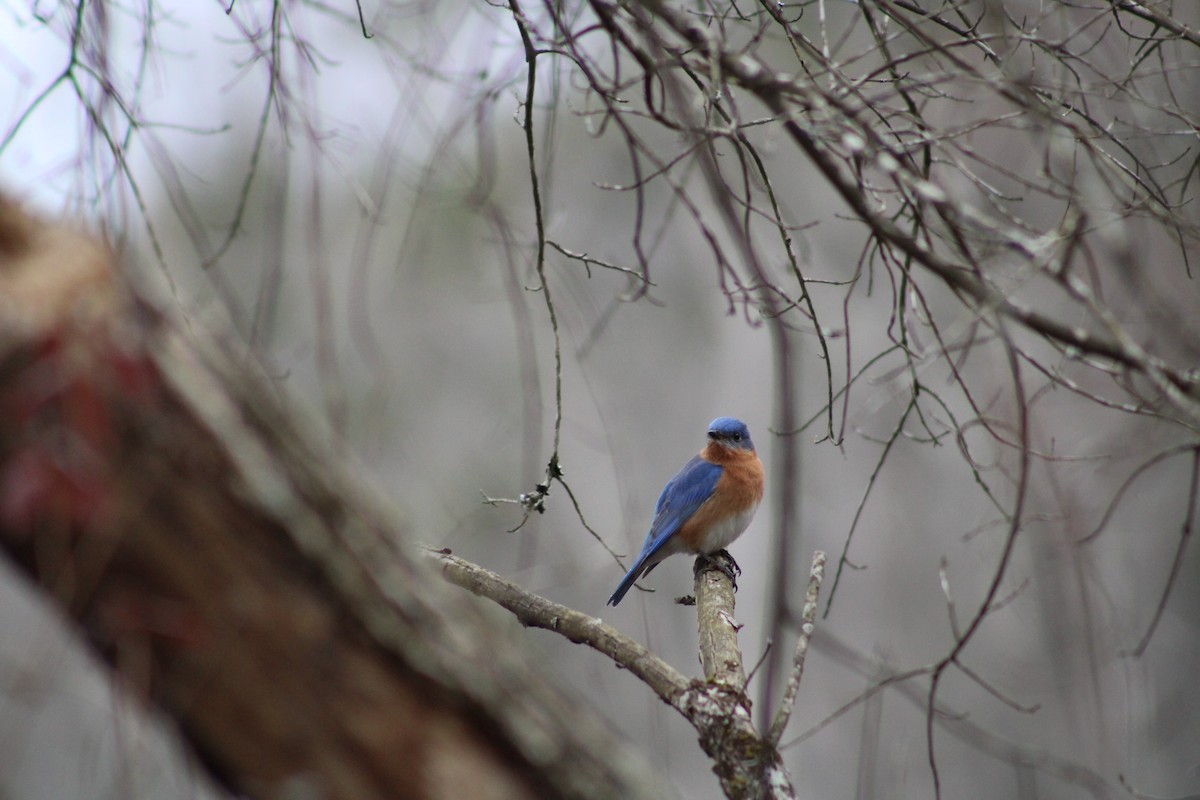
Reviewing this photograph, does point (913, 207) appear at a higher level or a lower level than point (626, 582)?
lower

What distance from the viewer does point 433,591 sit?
1355mm

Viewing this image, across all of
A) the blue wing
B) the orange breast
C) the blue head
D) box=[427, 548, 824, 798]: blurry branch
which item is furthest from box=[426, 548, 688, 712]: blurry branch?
the blue head

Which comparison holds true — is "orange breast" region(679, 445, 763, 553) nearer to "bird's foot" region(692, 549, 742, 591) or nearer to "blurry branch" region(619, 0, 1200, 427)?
"bird's foot" region(692, 549, 742, 591)

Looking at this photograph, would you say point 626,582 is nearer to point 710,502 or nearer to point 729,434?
point 710,502

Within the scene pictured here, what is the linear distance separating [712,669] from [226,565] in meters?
2.23

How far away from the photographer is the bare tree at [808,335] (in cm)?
222

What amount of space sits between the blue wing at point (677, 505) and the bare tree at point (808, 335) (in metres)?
0.32

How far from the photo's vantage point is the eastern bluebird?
572cm

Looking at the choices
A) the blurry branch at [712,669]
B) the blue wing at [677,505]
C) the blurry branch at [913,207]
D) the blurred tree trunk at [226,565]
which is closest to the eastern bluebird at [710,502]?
the blue wing at [677,505]

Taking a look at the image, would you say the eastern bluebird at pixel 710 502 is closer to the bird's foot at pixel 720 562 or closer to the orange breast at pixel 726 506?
the orange breast at pixel 726 506

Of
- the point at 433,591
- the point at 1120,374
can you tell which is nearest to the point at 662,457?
the point at 1120,374

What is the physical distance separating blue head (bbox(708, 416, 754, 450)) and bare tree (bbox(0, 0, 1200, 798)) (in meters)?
0.52

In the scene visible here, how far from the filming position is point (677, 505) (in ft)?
19.2

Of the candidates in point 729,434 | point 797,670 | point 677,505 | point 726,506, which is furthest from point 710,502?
point 797,670
